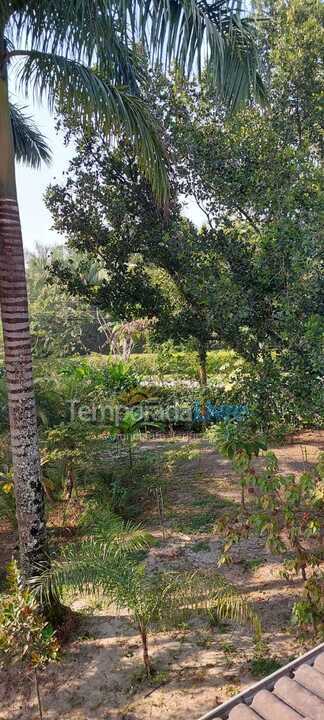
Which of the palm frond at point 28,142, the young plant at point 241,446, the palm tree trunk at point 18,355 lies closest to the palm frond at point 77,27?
the palm tree trunk at point 18,355

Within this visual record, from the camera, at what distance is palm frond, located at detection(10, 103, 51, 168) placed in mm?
7469

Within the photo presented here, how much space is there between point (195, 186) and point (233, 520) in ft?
14.0

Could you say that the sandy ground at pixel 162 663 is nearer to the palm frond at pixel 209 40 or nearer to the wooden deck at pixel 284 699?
the wooden deck at pixel 284 699

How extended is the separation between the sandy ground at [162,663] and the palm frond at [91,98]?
13.0ft

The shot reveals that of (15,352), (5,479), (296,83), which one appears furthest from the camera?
(296,83)

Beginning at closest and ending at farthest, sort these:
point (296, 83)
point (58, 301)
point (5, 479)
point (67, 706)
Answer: point (67, 706), point (5, 479), point (296, 83), point (58, 301)

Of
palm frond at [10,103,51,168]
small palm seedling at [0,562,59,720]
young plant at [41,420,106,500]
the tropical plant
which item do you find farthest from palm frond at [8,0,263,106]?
the tropical plant

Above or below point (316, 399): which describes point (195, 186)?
above

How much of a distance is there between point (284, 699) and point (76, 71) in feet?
13.9

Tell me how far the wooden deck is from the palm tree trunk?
2.34 m

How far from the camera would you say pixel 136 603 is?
3.40 m

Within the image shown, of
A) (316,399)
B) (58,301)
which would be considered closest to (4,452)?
(316,399)

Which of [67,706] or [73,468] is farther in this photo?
[73,468]

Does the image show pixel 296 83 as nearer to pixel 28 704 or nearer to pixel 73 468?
pixel 73 468
